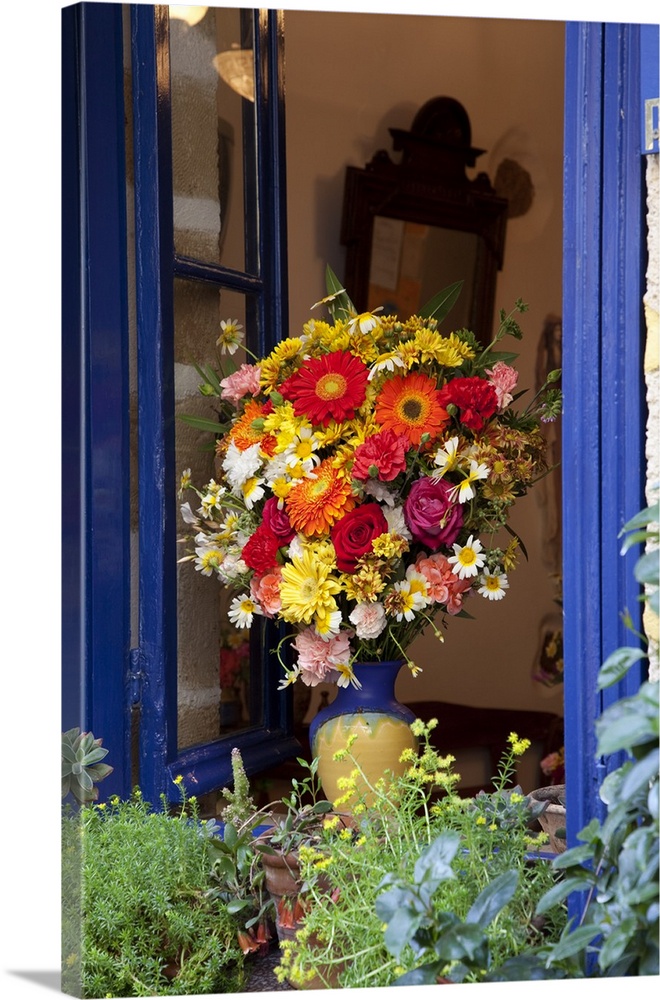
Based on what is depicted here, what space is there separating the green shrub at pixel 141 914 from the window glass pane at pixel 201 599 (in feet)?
0.91

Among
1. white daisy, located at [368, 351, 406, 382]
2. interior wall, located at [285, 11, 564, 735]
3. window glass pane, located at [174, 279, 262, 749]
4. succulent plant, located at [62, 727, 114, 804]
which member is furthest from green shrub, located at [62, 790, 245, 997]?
interior wall, located at [285, 11, 564, 735]

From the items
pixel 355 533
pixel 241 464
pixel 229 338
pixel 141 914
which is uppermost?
pixel 229 338

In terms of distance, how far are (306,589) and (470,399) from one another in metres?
0.37

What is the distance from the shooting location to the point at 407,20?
12.0 feet

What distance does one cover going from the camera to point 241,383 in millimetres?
1835

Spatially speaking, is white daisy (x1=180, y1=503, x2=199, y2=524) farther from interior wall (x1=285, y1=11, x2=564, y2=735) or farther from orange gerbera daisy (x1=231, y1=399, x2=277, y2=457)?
interior wall (x1=285, y1=11, x2=564, y2=735)

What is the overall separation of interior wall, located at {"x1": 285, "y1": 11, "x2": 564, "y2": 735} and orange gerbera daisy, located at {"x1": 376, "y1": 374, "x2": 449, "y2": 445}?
174cm

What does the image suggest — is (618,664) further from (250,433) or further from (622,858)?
(250,433)

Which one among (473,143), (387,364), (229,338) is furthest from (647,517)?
(473,143)

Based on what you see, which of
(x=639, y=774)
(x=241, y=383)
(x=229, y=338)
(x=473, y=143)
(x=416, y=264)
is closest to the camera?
(x=639, y=774)

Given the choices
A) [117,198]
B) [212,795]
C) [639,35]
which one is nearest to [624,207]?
[639,35]

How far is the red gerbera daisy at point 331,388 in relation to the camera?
5.50 feet

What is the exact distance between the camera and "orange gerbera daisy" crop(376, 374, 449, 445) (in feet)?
5.46
